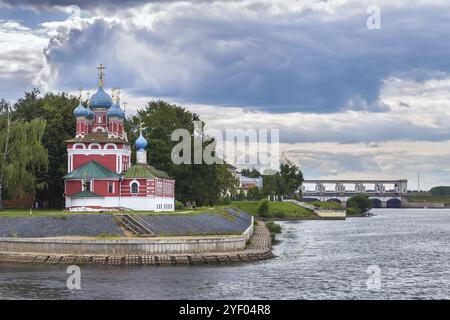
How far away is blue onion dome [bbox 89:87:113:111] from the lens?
100 m

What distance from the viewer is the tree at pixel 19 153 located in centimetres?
9100

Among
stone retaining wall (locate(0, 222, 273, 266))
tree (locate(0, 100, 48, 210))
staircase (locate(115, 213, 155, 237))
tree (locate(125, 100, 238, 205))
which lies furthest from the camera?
tree (locate(125, 100, 238, 205))

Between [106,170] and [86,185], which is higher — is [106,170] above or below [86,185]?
above

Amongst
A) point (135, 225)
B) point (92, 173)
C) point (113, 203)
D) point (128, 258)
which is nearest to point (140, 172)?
point (113, 203)

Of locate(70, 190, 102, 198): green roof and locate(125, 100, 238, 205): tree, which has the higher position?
locate(125, 100, 238, 205): tree

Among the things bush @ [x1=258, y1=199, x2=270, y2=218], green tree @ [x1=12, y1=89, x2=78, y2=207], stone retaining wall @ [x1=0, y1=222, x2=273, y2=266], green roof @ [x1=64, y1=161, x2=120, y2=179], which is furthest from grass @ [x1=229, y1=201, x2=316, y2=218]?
stone retaining wall @ [x1=0, y1=222, x2=273, y2=266]

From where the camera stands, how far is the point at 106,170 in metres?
94.3

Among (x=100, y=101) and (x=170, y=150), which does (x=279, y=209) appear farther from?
(x=100, y=101)

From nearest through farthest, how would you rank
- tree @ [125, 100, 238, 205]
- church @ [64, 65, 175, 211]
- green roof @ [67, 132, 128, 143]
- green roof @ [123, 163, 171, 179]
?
church @ [64, 65, 175, 211], green roof @ [123, 163, 171, 179], green roof @ [67, 132, 128, 143], tree @ [125, 100, 238, 205]

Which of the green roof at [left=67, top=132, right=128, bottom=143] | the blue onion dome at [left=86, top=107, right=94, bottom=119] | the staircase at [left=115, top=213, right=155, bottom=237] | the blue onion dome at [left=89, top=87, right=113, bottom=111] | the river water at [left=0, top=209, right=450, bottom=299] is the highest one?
the blue onion dome at [left=89, top=87, right=113, bottom=111]

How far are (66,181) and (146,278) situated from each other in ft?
121

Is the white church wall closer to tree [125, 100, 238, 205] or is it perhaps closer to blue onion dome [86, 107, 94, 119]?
blue onion dome [86, 107, 94, 119]

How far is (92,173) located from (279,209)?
9788 cm

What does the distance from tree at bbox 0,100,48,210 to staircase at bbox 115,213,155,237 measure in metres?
16.6
